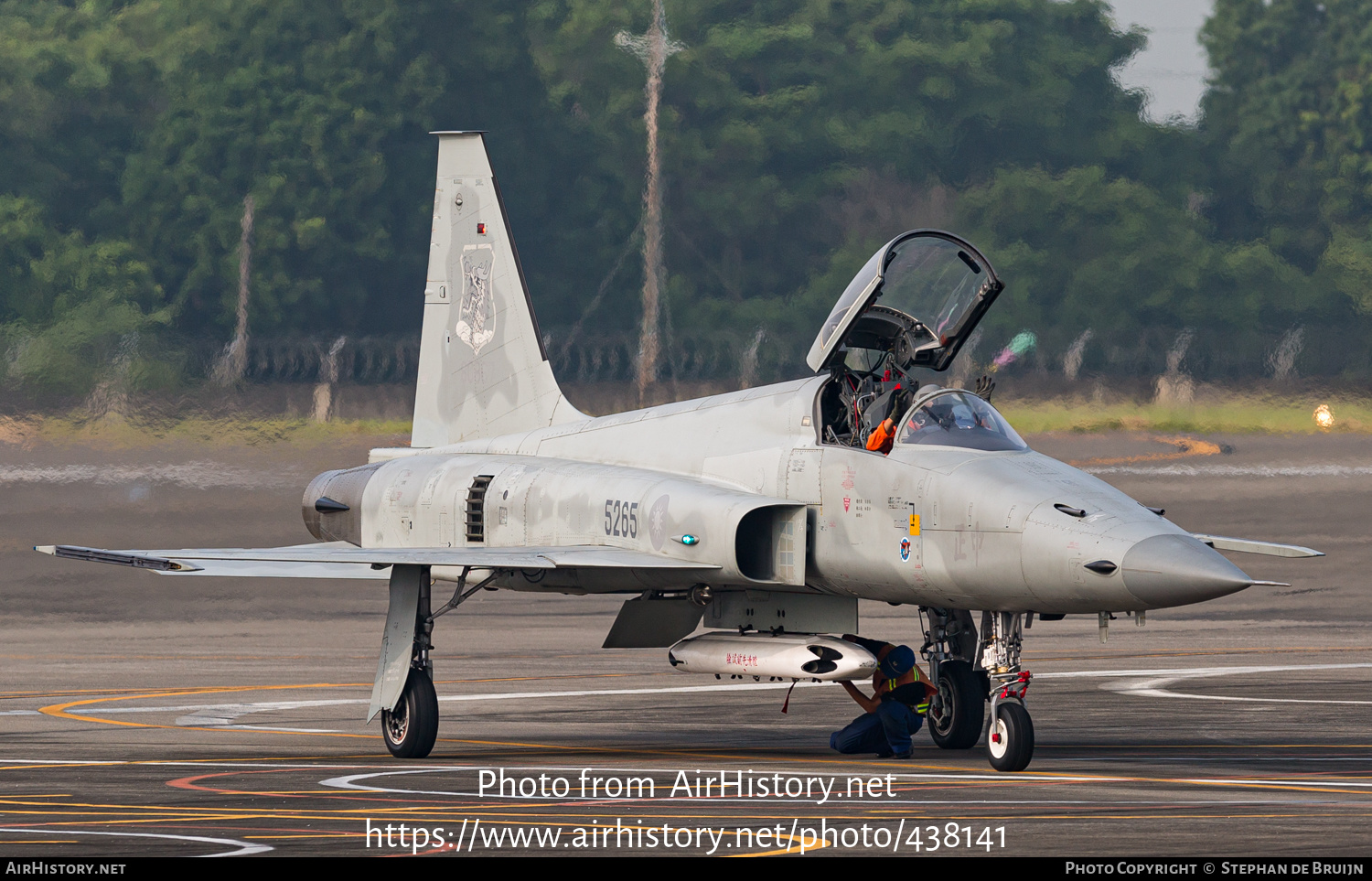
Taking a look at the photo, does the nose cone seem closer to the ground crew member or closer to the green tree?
the ground crew member

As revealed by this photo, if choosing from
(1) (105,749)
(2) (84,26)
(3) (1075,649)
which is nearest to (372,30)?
(2) (84,26)

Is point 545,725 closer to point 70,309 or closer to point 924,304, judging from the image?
point 924,304

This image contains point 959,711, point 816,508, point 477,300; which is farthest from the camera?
point 477,300

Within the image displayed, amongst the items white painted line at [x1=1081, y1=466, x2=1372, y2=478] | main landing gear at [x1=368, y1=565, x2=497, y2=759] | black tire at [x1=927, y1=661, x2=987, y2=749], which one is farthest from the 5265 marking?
white painted line at [x1=1081, y1=466, x2=1372, y2=478]

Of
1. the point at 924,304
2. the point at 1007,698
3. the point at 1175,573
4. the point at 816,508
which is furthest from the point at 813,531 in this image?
the point at 1175,573

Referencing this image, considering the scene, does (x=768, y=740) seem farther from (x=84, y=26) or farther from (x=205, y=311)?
(x=84, y=26)

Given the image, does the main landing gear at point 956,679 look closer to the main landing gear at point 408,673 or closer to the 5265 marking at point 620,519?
the 5265 marking at point 620,519

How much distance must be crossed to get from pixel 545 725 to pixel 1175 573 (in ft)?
23.3

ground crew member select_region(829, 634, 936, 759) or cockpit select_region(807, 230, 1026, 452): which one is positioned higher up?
cockpit select_region(807, 230, 1026, 452)

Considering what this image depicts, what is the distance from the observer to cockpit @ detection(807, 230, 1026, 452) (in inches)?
612

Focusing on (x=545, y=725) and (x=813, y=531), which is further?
(x=545, y=725)

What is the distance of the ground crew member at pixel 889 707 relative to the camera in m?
15.4

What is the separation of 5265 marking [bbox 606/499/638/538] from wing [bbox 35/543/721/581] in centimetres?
14

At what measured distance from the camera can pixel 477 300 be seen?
20375 mm
